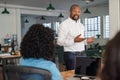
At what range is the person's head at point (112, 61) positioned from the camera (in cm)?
66

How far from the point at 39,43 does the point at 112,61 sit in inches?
43.8

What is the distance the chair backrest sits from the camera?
1.49 m

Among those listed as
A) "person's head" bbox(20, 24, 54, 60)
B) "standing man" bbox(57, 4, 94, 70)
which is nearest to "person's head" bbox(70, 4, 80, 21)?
"standing man" bbox(57, 4, 94, 70)

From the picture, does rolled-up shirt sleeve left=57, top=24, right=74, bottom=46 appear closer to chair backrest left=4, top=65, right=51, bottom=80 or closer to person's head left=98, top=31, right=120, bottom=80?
chair backrest left=4, top=65, right=51, bottom=80

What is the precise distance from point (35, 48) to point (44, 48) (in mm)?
68

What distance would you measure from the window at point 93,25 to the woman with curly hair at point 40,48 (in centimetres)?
1017

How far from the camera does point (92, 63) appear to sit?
2.41m

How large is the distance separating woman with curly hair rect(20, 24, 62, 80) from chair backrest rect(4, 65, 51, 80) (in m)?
0.17

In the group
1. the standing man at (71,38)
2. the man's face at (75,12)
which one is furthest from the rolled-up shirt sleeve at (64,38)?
the man's face at (75,12)

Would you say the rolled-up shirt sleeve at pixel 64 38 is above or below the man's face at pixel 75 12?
below

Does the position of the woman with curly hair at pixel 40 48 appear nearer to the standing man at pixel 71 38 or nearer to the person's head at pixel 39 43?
the person's head at pixel 39 43

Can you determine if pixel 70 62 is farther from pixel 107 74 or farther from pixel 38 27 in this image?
pixel 107 74

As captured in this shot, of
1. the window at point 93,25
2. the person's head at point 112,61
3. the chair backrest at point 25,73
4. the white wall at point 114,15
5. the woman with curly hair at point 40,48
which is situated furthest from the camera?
the window at point 93,25

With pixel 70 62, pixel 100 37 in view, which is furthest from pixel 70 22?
pixel 100 37
